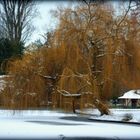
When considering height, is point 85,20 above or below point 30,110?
above

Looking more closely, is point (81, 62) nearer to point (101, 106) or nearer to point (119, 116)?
point (101, 106)

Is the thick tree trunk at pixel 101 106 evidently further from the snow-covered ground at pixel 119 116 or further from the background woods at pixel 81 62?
the snow-covered ground at pixel 119 116

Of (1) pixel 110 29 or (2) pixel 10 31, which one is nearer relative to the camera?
(2) pixel 10 31

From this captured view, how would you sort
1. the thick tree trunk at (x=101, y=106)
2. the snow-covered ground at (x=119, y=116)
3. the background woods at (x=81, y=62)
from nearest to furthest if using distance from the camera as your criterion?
the snow-covered ground at (x=119, y=116)
the thick tree trunk at (x=101, y=106)
the background woods at (x=81, y=62)

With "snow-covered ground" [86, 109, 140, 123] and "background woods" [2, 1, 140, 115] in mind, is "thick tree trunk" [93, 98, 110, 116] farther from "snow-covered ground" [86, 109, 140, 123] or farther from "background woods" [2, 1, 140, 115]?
"snow-covered ground" [86, 109, 140, 123]

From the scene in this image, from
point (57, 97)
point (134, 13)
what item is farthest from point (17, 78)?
point (134, 13)

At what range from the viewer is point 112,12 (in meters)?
10.2

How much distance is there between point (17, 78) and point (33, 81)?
429 mm

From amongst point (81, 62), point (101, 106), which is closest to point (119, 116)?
point (101, 106)

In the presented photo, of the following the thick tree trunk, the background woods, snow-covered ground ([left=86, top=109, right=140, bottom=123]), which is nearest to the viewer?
snow-covered ground ([left=86, top=109, right=140, bottom=123])

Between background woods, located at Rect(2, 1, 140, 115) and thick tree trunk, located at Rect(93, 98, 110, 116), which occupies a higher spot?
background woods, located at Rect(2, 1, 140, 115)

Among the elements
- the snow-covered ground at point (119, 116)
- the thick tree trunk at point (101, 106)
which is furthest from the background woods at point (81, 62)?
the snow-covered ground at point (119, 116)

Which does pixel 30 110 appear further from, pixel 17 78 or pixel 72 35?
pixel 72 35

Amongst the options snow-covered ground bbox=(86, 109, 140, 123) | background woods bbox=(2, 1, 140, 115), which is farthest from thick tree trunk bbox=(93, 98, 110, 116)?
snow-covered ground bbox=(86, 109, 140, 123)
